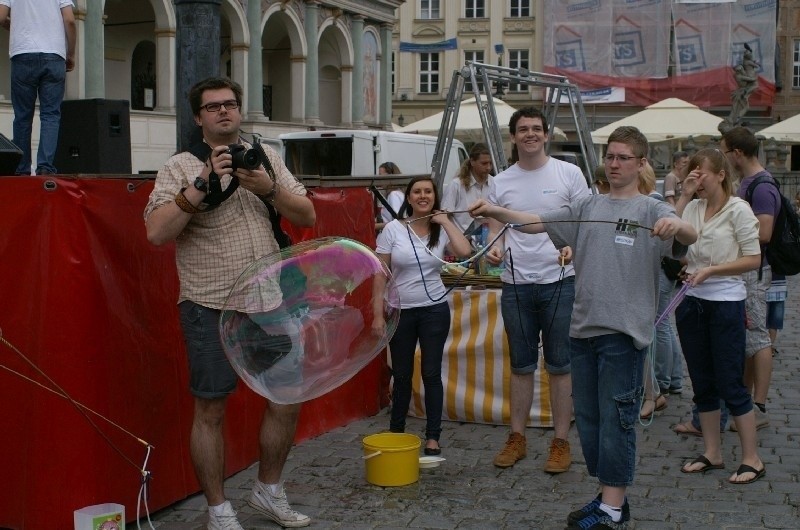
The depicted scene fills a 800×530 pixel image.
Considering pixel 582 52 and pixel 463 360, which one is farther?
pixel 582 52

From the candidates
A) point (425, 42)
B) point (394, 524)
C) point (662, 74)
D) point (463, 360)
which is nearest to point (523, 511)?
point (394, 524)

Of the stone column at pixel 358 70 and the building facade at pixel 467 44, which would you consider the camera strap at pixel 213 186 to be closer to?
the stone column at pixel 358 70

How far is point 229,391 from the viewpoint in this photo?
4969mm

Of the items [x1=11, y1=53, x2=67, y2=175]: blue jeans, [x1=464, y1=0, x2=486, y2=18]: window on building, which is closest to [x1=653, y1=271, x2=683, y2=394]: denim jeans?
[x1=11, y1=53, x2=67, y2=175]: blue jeans

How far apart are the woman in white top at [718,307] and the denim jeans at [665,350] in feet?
6.42

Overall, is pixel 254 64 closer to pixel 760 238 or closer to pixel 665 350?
pixel 665 350

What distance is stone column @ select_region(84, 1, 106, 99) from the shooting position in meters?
25.9

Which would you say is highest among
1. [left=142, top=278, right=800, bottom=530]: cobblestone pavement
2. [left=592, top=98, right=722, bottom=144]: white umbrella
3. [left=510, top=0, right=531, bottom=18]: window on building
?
[left=510, top=0, right=531, bottom=18]: window on building

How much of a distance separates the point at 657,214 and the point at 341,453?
2.76 metres

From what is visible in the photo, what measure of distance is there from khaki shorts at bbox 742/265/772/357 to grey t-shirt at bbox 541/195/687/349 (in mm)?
2329

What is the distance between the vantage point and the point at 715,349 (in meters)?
6.09

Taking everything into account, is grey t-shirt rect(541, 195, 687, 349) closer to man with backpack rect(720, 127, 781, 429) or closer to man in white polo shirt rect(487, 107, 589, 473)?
man in white polo shirt rect(487, 107, 589, 473)

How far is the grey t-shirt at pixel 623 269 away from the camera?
4949 mm

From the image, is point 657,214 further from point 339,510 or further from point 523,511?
point 339,510
